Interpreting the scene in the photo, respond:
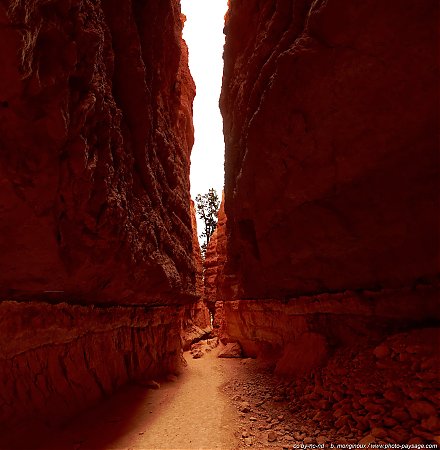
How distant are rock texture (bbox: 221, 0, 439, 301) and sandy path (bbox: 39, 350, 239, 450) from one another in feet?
9.64

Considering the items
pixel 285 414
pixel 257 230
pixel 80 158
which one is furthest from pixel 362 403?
pixel 80 158

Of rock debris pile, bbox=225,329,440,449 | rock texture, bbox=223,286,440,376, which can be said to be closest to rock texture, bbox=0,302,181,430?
rock debris pile, bbox=225,329,440,449

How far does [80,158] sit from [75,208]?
674 millimetres

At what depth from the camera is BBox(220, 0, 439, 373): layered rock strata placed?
12.4 feet

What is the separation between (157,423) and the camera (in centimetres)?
444

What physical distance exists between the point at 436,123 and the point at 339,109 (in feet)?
4.19

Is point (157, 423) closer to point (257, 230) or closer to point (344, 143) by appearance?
point (257, 230)

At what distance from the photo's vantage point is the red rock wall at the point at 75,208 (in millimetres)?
3121

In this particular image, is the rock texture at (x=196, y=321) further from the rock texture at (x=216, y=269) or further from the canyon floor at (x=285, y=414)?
the canyon floor at (x=285, y=414)

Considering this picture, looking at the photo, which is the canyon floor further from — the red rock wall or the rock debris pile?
the red rock wall

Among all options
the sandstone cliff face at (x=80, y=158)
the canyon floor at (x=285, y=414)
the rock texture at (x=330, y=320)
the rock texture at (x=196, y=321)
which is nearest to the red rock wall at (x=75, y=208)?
the sandstone cliff face at (x=80, y=158)

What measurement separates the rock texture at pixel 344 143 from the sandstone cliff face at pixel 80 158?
2.44 m

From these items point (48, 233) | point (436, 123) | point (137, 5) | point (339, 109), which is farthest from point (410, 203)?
point (137, 5)

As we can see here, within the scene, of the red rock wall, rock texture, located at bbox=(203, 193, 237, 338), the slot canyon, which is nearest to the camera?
the red rock wall
